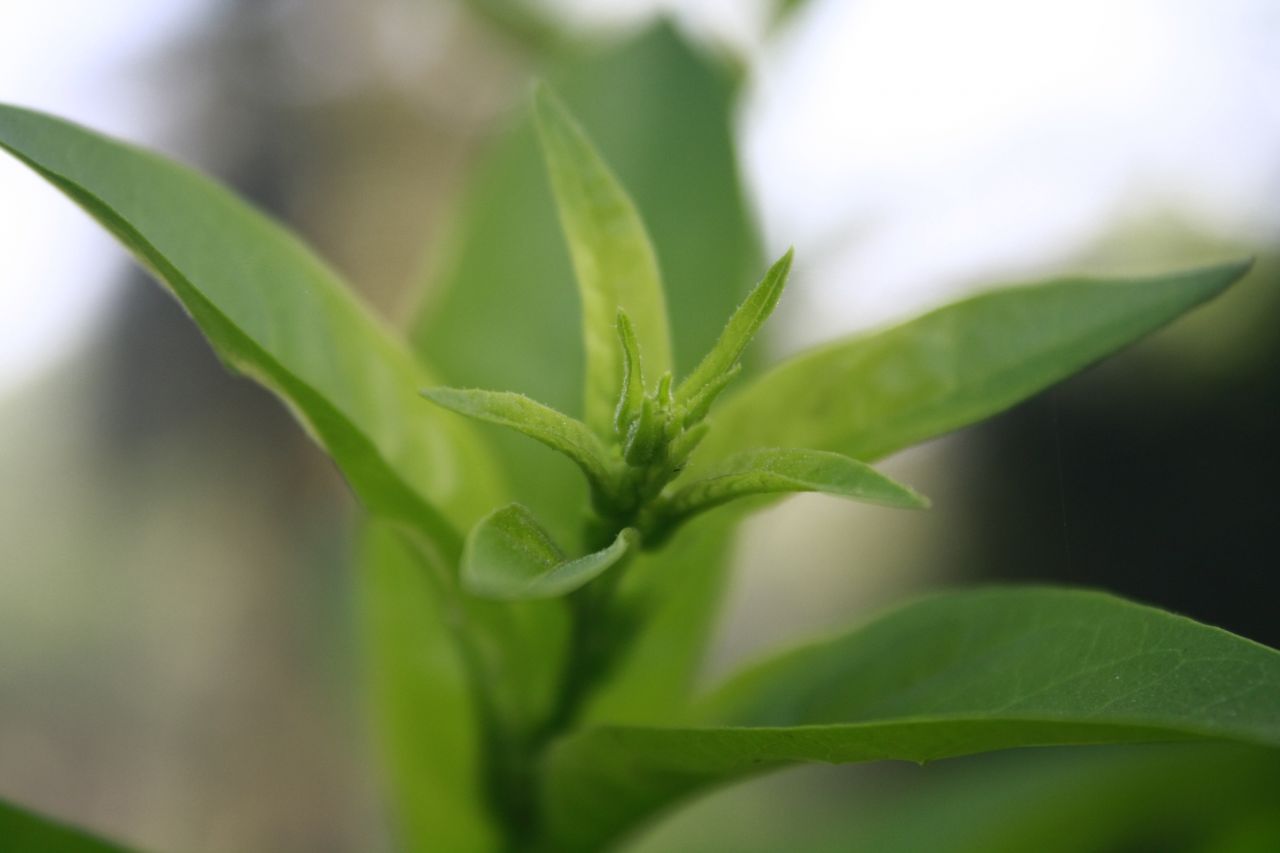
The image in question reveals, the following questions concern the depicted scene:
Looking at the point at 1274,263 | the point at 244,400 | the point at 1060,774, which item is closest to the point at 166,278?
the point at 1060,774

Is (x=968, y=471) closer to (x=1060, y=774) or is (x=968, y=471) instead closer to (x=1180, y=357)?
(x=1180, y=357)

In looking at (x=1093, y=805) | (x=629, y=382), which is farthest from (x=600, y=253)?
(x=1093, y=805)

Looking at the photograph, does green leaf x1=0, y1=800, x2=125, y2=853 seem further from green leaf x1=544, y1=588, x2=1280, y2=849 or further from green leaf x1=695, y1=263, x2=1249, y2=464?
green leaf x1=695, y1=263, x2=1249, y2=464

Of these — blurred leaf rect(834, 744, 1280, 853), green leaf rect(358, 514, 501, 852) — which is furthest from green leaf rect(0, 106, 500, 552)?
blurred leaf rect(834, 744, 1280, 853)

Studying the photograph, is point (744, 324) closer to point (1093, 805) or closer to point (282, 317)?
point (282, 317)

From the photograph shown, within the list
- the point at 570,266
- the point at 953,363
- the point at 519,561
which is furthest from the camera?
the point at 570,266
